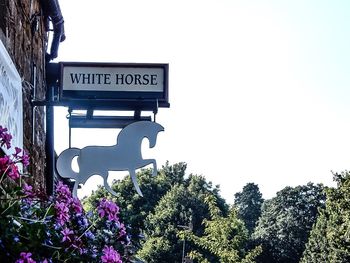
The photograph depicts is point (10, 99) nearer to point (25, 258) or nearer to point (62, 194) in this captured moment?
point (62, 194)

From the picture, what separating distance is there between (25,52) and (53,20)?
1206mm

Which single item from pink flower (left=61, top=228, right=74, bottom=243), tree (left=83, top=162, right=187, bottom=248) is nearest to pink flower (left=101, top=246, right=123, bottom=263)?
pink flower (left=61, top=228, right=74, bottom=243)

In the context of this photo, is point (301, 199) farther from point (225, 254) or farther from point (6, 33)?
point (6, 33)

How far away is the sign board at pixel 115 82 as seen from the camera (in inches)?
197

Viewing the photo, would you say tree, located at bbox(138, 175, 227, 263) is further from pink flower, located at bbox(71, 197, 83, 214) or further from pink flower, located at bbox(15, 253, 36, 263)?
pink flower, located at bbox(15, 253, 36, 263)

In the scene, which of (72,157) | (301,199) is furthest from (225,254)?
(301,199)

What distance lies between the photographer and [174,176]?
53469 mm

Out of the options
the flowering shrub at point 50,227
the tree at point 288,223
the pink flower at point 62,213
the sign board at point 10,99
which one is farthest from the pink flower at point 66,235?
the tree at point 288,223

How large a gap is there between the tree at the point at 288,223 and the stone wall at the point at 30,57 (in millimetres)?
46213

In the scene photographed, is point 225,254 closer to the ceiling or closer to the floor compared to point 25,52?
closer to the floor

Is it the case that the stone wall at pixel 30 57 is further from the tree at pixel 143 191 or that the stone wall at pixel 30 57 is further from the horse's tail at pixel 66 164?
the tree at pixel 143 191

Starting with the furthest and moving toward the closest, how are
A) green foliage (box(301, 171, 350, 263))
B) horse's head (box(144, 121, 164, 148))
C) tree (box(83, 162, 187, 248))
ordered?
tree (box(83, 162, 187, 248))
green foliage (box(301, 171, 350, 263))
horse's head (box(144, 121, 164, 148))

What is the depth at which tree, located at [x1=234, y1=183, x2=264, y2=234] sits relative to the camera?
3095 inches

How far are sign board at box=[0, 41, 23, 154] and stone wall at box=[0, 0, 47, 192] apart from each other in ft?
0.69
